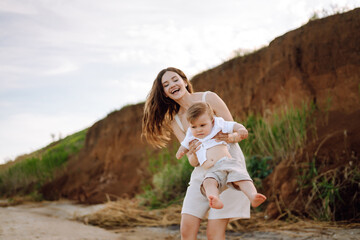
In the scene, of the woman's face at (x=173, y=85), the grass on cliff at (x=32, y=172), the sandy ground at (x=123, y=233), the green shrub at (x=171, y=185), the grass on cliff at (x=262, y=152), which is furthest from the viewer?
the grass on cliff at (x=32, y=172)

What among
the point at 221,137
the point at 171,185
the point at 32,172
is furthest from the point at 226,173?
the point at 32,172

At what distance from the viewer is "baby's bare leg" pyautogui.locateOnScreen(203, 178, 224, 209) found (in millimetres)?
2631

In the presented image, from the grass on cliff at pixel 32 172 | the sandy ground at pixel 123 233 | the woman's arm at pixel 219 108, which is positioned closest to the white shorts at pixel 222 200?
the woman's arm at pixel 219 108

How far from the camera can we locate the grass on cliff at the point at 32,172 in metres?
14.6

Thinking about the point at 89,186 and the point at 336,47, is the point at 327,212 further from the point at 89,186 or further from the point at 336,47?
the point at 89,186

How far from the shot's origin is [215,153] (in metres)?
2.95

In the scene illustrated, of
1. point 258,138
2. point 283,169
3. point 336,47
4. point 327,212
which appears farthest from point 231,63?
point 327,212

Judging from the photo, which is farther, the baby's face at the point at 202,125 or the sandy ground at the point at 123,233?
the sandy ground at the point at 123,233

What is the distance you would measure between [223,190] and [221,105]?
0.74 m

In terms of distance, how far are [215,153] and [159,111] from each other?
91cm

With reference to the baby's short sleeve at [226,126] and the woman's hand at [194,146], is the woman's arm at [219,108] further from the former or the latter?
the woman's hand at [194,146]

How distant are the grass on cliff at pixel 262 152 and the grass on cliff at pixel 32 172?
8301 mm

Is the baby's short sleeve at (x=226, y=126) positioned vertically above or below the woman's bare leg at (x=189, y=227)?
above

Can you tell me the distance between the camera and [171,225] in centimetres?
589
